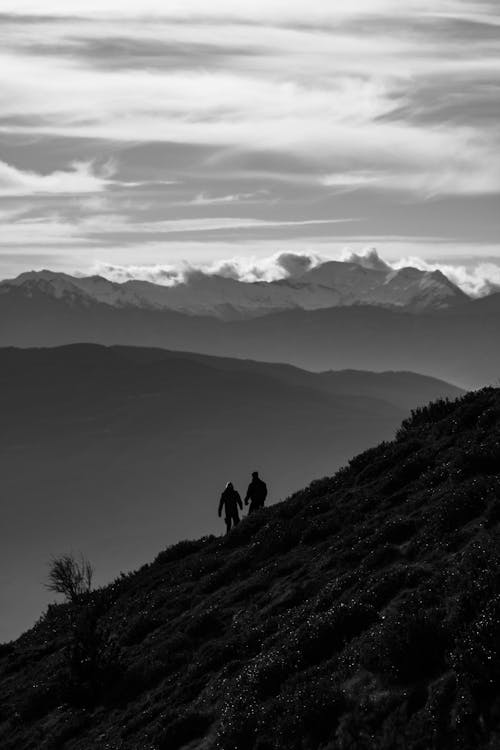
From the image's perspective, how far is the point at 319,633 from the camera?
50.2 ft

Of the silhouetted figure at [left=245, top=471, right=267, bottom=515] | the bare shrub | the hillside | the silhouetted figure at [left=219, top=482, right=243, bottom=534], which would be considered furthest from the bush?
the silhouetted figure at [left=219, top=482, right=243, bottom=534]

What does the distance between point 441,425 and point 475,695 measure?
584 inches

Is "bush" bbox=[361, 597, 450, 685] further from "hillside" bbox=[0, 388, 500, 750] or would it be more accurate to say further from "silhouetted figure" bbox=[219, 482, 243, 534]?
"silhouetted figure" bbox=[219, 482, 243, 534]

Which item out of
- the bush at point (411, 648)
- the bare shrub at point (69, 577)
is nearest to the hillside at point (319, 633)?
the bush at point (411, 648)

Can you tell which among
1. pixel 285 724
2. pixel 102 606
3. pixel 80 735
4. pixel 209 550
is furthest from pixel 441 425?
pixel 285 724

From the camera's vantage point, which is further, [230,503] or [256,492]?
[230,503]

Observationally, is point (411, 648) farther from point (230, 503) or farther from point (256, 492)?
point (230, 503)

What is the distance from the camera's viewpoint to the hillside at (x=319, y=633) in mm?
12281

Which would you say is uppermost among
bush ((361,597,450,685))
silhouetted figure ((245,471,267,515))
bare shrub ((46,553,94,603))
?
silhouetted figure ((245,471,267,515))

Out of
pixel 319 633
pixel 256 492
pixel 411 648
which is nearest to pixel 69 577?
pixel 256 492

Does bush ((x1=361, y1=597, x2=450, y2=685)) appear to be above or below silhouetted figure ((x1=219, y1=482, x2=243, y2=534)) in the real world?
below

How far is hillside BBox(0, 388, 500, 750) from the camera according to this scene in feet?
40.3

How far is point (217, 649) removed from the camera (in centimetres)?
1788

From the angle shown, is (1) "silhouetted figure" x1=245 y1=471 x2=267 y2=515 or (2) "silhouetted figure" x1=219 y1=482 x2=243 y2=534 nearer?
(1) "silhouetted figure" x1=245 y1=471 x2=267 y2=515
